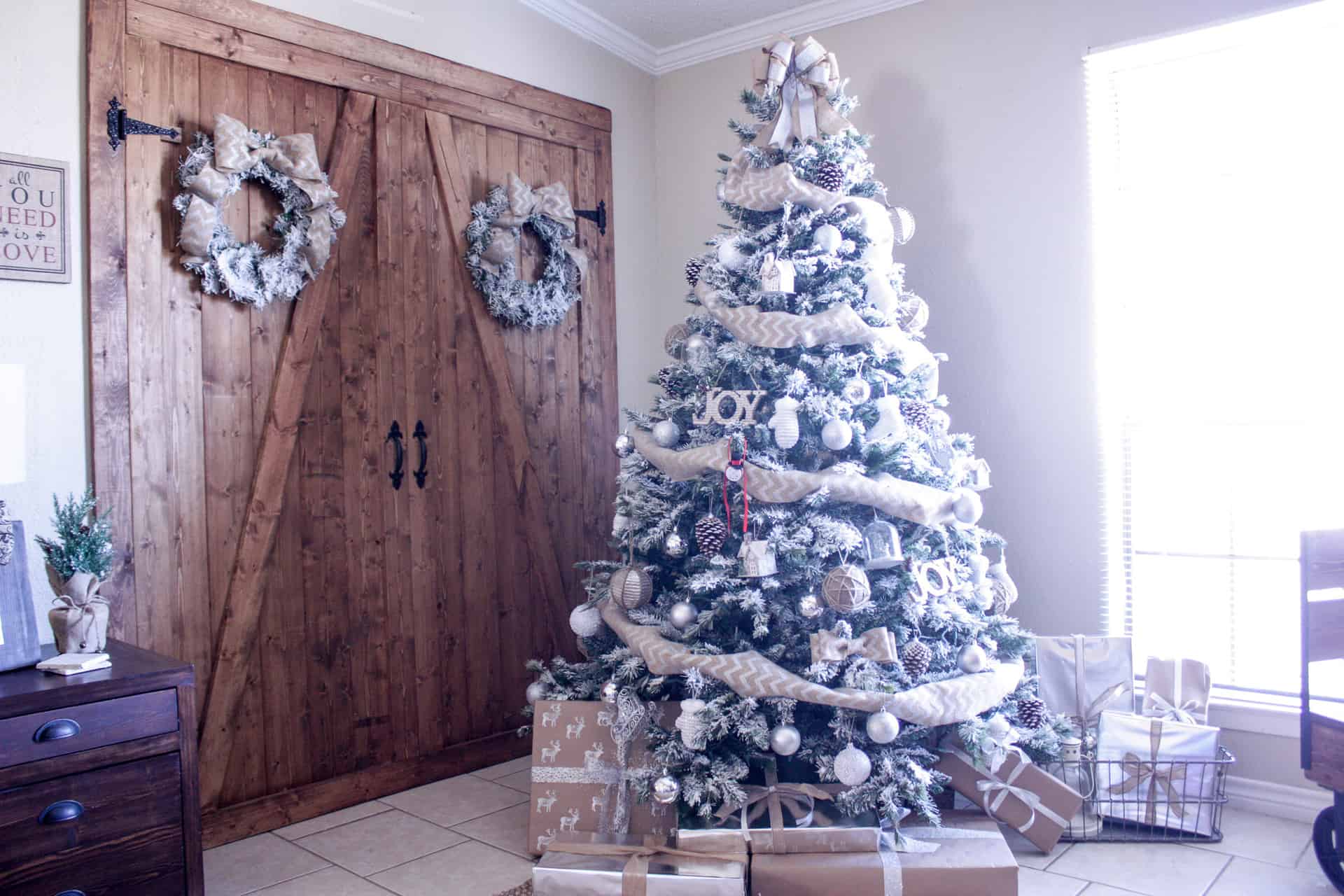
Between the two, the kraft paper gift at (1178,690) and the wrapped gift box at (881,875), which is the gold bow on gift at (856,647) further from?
the kraft paper gift at (1178,690)

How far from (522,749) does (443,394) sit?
1.39 metres

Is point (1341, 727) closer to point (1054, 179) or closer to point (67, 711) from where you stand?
point (1054, 179)

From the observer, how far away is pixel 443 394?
3414 millimetres

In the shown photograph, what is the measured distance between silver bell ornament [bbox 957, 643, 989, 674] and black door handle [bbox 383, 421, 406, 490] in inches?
75.1

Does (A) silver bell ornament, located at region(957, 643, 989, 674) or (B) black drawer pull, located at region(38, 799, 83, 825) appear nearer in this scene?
(B) black drawer pull, located at region(38, 799, 83, 825)

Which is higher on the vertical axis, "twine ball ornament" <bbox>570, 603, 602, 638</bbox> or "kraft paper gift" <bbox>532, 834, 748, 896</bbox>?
"twine ball ornament" <bbox>570, 603, 602, 638</bbox>

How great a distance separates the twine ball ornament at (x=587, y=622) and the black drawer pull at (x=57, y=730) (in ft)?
4.33

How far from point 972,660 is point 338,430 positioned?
2085 mm

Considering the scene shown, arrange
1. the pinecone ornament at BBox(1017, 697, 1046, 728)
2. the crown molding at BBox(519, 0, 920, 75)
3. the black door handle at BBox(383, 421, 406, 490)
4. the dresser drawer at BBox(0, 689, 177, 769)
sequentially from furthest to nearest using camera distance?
the crown molding at BBox(519, 0, 920, 75) → the black door handle at BBox(383, 421, 406, 490) → the pinecone ornament at BBox(1017, 697, 1046, 728) → the dresser drawer at BBox(0, 689, 177, 769)

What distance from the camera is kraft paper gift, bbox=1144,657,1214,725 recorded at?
2.88 meters

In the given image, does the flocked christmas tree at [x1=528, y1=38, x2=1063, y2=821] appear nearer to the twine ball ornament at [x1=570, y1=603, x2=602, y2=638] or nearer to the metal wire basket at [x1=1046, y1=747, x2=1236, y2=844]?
the twine ball ornament at [x1=570, y1=603, x2=602, y2=638]

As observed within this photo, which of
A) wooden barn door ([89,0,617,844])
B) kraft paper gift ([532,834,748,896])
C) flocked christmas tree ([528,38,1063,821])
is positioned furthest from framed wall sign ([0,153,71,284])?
kraft paper gift ([532,834,748,896])

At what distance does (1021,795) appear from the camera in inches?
104

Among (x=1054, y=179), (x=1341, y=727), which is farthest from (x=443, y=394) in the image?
(x=1341, y=727)
